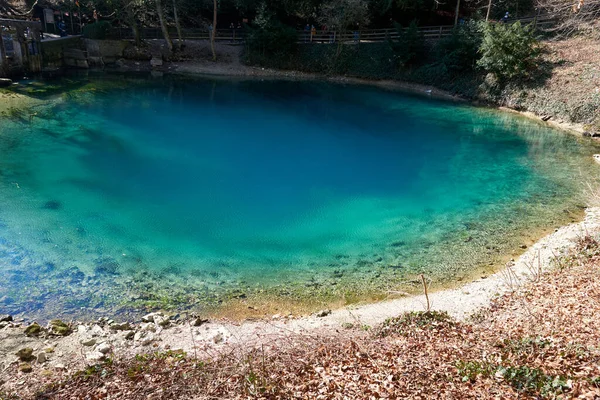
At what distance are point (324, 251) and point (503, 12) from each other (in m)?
36.3

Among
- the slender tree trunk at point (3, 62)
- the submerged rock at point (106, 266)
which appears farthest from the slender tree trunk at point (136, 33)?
the submerged rock at point (106, 266)

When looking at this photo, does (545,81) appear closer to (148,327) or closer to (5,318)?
(148,327)

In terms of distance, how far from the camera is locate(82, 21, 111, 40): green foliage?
129ft

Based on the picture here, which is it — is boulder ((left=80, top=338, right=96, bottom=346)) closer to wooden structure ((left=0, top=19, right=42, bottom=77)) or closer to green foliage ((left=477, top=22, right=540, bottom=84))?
wooden structure ((left=0, top=19, right=42, bottom=77))

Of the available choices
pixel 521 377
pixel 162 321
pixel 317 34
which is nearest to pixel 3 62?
pixel 317 34

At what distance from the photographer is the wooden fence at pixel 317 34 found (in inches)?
1651

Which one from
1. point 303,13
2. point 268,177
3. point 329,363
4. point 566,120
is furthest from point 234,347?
point 303,13

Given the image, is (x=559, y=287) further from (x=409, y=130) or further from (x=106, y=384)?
(x=409, y=130)

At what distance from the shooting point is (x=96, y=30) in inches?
1554

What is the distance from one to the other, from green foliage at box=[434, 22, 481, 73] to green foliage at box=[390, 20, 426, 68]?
1.91 metres

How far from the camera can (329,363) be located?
7945 mm

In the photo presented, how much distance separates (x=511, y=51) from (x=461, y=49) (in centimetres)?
457

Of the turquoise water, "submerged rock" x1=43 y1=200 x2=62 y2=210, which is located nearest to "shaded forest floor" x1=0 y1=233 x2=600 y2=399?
the turquoise water

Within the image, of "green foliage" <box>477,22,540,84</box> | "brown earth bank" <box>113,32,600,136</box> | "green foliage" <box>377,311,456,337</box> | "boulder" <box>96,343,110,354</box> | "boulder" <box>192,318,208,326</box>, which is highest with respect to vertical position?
"green foliage" <box>477,22,540,84</box>
